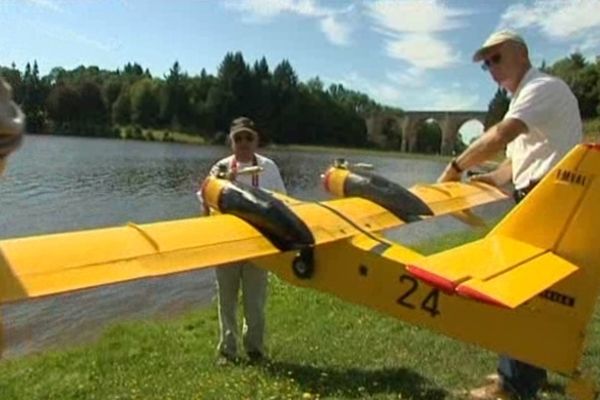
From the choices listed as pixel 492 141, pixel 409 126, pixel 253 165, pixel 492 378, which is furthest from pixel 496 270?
pixel 409 126

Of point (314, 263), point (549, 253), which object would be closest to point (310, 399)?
point (314, 263)

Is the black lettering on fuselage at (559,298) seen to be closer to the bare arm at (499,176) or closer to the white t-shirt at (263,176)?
the bare arm at (499,176)

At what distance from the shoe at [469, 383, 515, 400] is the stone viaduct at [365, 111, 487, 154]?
329ft

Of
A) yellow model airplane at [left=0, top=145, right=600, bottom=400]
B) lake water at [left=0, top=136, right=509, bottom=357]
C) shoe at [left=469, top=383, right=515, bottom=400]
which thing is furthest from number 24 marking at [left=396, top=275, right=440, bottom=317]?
lake water at [left=0, top=136, right=509, bottom=357]

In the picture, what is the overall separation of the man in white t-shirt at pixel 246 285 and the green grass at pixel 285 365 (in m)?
0.26

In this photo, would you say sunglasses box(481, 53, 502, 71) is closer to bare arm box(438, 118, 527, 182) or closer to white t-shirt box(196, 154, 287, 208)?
bare arm box(438, 118, 527, 182)

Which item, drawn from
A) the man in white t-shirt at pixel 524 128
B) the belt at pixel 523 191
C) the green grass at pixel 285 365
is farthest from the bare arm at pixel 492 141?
the green grass at pixel 285 365

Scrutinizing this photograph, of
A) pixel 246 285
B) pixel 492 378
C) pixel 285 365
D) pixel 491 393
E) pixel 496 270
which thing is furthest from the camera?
pixel 246 285

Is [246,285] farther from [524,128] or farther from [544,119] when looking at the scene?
[544,119]

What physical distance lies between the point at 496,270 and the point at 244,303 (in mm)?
3477

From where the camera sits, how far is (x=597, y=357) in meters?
5.75

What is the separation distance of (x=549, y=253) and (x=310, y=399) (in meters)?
2.39

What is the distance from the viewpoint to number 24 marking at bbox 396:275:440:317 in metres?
4.69

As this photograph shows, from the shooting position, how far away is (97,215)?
2208 cm
